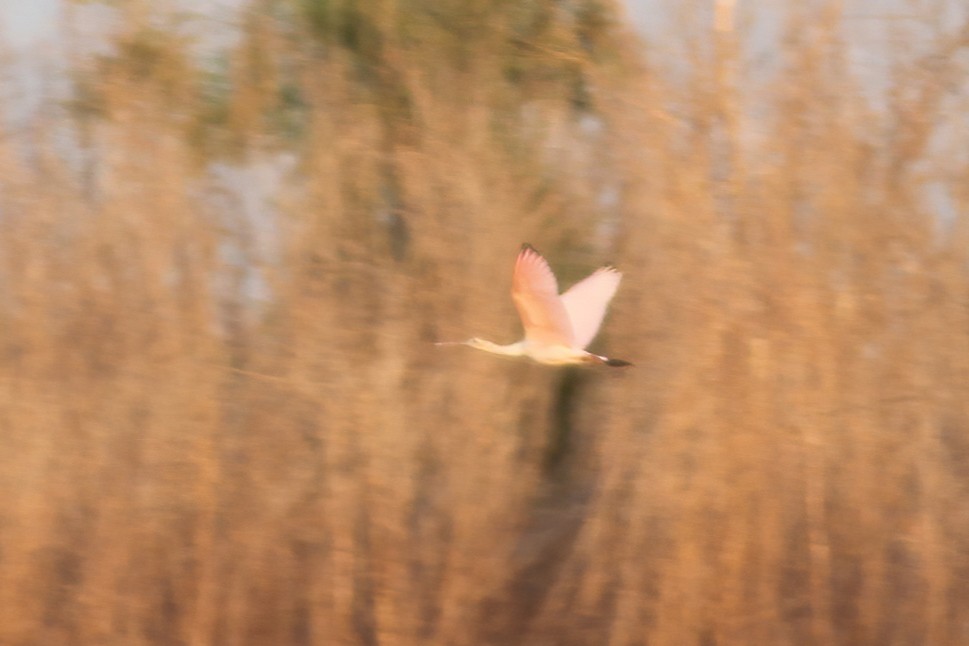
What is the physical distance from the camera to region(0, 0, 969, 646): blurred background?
525 centimetres

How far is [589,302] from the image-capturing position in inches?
201

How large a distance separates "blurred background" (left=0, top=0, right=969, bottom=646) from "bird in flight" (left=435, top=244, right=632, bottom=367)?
1.43ft

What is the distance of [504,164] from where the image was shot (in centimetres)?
582

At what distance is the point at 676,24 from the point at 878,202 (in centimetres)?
107

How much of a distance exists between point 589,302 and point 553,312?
0.46m

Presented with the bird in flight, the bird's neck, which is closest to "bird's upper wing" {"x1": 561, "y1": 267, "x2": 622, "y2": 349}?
the bird in flight

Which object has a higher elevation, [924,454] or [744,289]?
[744,289]

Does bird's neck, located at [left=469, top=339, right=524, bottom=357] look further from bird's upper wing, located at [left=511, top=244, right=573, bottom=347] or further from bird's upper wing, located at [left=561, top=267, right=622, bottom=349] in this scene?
bird's upper wing, located at [left=561, top=267, right=622, bottom=349]

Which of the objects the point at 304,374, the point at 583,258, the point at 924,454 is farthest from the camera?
the point at 583,258

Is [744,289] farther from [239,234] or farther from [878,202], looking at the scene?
[239,234]

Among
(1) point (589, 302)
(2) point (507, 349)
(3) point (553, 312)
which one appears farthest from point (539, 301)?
(1) point (589, 302)

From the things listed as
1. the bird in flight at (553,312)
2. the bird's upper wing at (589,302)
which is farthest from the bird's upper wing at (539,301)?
the bird's upper wing at (589,302)

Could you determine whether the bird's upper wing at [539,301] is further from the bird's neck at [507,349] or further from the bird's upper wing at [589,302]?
the bird's upper wing at [589,302]

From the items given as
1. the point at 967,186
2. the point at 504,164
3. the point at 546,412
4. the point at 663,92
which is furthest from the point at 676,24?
the point at 546,412
